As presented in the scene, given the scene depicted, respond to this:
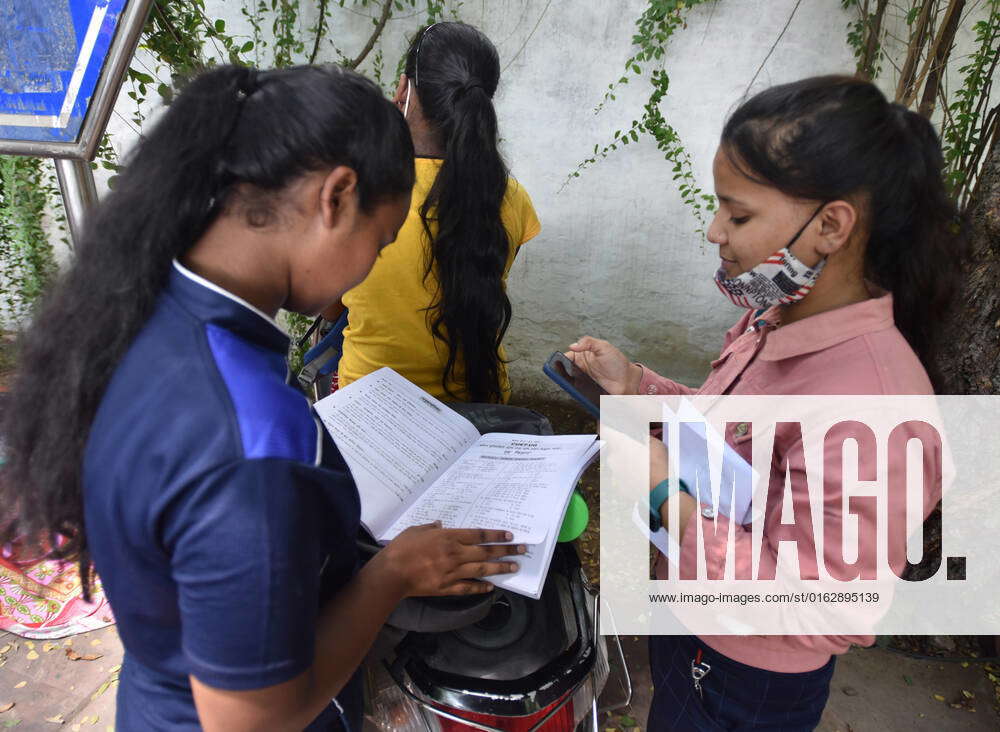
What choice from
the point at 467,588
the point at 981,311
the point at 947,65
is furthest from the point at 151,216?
the point at 947,65

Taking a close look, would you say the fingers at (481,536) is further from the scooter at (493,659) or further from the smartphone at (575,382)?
the smartphone at (575,382)

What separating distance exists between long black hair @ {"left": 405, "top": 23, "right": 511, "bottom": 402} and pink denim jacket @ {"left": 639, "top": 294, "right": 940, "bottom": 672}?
65 cm

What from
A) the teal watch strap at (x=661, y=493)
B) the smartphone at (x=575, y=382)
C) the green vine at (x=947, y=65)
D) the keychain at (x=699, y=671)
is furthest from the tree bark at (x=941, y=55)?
the keychain at (x=699, y=671)

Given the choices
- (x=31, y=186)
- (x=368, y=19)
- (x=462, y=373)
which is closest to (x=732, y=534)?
(x=462, y=373)

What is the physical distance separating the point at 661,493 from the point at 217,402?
74cm

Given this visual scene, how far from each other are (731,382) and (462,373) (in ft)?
2.29

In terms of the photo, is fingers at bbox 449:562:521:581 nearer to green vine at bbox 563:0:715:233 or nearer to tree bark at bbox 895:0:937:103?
green vine at bbox 563:0:715:233

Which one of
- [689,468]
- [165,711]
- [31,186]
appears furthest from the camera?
[31,186]

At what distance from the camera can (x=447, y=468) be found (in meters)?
1.12

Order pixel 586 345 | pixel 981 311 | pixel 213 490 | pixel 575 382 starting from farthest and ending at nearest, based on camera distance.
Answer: pixel 981 311 < pixel 586 345 < pixel 575 382 < pixel 213 490

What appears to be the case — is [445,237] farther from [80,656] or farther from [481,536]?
[80,656]

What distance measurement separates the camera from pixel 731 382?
46.8 inches

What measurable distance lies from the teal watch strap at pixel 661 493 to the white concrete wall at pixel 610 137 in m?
2.18

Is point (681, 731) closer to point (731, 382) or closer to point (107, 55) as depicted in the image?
point (731, 382)
